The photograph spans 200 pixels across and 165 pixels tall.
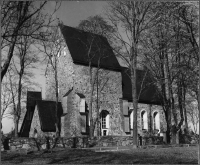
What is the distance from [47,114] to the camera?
26.2 m

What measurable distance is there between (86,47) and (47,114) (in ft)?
Answer: 26.7

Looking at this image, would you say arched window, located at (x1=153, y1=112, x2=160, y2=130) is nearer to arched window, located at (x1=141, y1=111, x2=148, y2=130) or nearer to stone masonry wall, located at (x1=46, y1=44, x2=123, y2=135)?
arched window, located at (x1=141, y1=111, x2=148, y2=130)

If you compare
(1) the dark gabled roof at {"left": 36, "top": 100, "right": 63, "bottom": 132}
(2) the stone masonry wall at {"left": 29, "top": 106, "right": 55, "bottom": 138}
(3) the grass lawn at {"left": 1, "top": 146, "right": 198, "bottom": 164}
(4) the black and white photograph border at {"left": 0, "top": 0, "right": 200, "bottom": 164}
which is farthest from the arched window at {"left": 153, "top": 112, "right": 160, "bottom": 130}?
(3) the grass lawn at {"left": 1, "top": 146, "right": 198, "bottom": 164}

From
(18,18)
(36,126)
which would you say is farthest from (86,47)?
(18,18)

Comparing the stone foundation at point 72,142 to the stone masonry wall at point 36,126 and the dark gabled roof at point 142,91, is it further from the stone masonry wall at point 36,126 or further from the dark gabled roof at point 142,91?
the dark gabled roof at point 142,91

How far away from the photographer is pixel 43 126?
2494 cm

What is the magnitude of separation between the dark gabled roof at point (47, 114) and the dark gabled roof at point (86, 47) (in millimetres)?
4998

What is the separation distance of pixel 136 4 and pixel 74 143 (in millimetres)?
11006

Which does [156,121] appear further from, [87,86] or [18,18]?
[18,18]

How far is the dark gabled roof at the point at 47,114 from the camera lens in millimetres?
25172

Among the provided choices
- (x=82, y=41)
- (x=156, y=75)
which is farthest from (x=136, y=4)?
(x=82, y=41)

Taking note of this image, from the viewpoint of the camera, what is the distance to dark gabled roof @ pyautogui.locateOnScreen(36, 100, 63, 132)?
25172 millimetres

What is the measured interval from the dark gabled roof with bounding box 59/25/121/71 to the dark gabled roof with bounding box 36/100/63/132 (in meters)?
5.00

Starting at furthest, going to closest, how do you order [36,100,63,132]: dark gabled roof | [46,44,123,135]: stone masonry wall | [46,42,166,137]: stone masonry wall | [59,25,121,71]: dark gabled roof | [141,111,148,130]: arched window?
[141,111,148,130]: arched window < [59,25,121,71]: dark gabled roof < [46,44,123,135]: stone masonry wall < [46,42,166,137]: stone masonry wall < [36,100,63,132]: dark gabled roof
